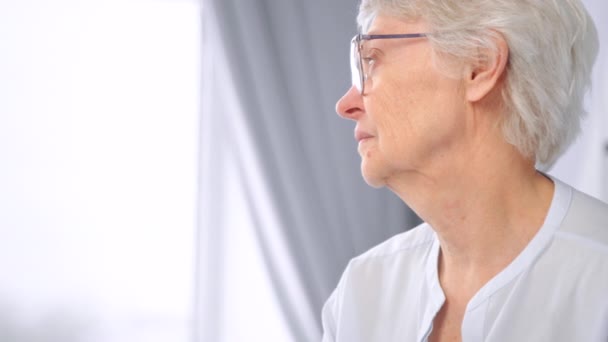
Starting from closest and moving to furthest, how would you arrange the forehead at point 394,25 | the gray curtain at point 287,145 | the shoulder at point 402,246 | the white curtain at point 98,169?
the forehead at point 394,25 < the shoulder at point 402,246 < the white curtain at point 98,169 < the gray curtain at point 287,145

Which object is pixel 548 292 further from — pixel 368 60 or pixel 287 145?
pixel 287 145

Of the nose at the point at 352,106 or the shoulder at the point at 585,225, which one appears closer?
the shoulder at the point at 585,225

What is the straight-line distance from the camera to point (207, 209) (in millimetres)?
2826

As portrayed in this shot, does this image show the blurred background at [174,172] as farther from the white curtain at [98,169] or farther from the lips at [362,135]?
the lips at [362,135]

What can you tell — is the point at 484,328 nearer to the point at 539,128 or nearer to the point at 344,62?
the point at 539,128

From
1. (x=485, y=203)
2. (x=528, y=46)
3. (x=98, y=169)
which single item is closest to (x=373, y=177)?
(x=485, y=203)

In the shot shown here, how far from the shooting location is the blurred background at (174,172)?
104 inches

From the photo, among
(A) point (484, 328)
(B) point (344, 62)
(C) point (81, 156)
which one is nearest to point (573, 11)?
(A) point (484, 328)

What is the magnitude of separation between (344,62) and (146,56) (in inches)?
32.3

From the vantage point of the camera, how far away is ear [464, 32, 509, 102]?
129 cm

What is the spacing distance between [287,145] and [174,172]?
47 centimetres

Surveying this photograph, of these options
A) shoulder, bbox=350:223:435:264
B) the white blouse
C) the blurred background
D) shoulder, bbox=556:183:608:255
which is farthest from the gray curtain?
shoulder, bbox=556:183:608:255

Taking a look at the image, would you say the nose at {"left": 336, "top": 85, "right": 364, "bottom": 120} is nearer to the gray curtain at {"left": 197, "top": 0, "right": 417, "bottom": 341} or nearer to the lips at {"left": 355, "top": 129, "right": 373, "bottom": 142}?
the lips at {"left": 355, "top": 129, "right": 373, "bottom": 142}

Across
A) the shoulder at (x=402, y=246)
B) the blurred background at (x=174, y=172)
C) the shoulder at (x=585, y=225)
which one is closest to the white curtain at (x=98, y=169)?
the blurred background at (x=174, y=172)
